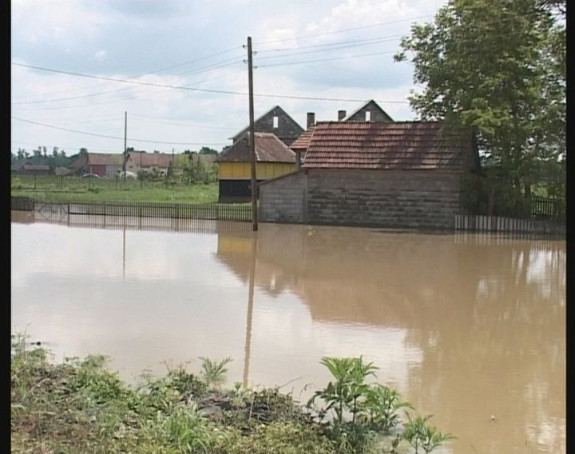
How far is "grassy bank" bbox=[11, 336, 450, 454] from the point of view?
283 cm

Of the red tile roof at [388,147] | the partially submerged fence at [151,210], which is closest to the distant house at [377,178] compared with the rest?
the red tile roof at [388,147]

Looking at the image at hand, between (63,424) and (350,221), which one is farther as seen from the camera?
(350,221)

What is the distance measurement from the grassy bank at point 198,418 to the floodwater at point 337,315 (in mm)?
395

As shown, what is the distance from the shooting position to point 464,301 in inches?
339

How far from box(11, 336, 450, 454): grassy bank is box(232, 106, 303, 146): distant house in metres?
29.6

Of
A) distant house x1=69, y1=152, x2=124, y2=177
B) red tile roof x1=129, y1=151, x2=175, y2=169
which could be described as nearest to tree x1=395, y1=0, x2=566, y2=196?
distant house x1=69, y1=152, x2=124, y2=177

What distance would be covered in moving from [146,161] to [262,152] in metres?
17.5

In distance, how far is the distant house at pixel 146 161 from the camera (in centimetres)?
3844
